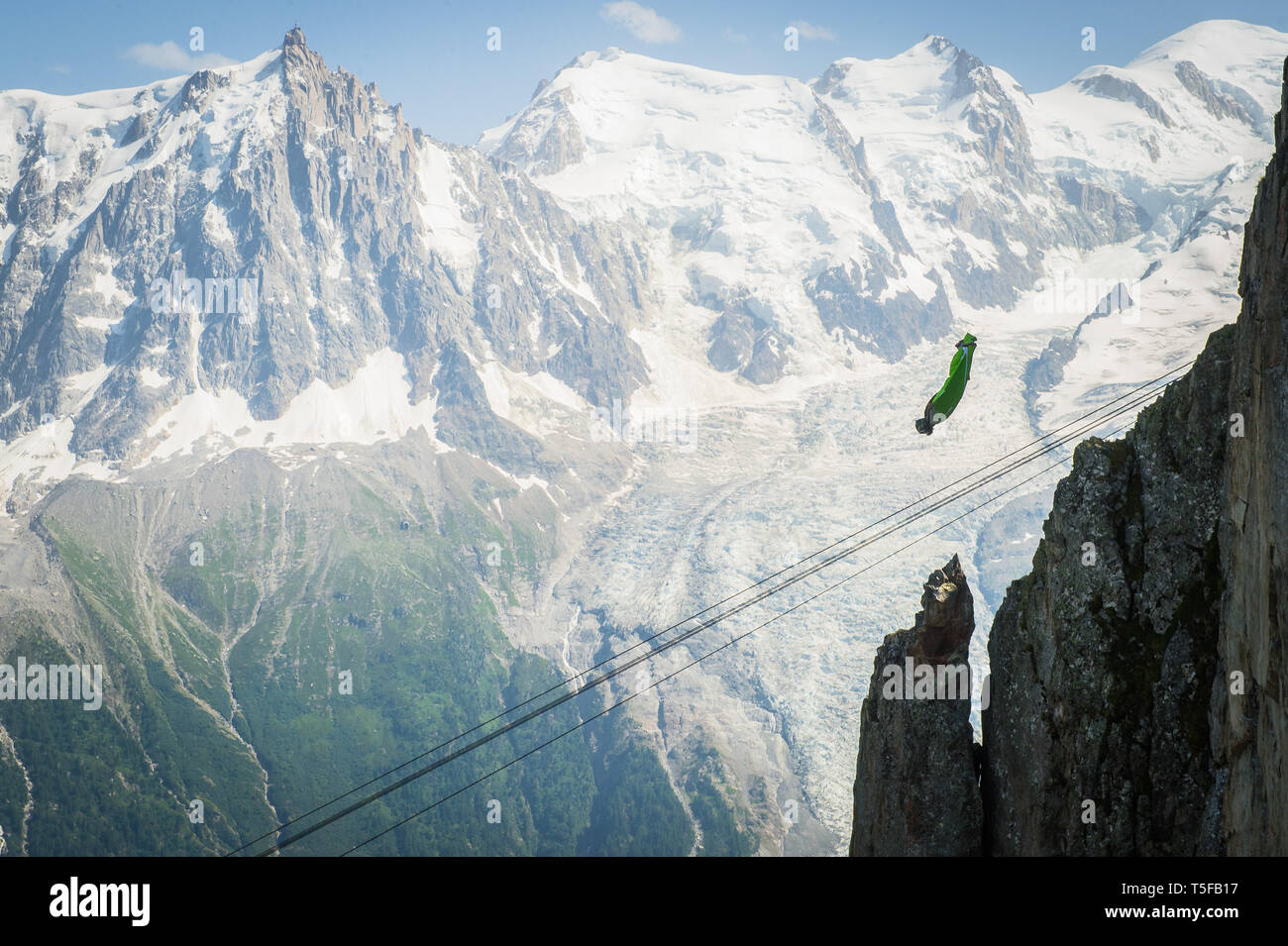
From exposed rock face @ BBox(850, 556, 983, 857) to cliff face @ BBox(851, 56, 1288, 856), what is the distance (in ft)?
0.25

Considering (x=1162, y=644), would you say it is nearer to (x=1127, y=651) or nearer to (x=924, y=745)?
(x=1127, y=651)

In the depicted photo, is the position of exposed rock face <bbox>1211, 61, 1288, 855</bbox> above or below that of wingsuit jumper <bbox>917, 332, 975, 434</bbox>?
below

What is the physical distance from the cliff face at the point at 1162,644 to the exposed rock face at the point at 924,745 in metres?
0.08

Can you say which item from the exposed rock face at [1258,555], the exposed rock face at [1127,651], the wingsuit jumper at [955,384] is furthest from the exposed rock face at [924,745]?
the exposed rock face at [1258,555]

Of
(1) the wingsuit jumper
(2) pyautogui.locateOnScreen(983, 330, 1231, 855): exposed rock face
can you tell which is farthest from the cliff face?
(1) the wingsuit jumper

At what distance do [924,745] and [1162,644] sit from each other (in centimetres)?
592

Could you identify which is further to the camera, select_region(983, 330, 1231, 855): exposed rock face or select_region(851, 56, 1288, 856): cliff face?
select_region(983, 330, 1231, 855): exposed rock face

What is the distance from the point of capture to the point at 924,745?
76.4ft

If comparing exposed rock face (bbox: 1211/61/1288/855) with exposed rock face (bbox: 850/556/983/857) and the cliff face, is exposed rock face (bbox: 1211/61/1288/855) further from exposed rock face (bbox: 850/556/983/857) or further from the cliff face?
exposed rock face (bbox: 850/556/983/857)

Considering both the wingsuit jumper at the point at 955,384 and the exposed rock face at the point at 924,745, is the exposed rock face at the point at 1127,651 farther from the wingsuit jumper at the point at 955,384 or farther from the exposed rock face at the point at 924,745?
the wingsuit jumper at the point at 955,384

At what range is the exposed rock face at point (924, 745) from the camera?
22.9 meters

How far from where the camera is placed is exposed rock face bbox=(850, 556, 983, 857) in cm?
2286
